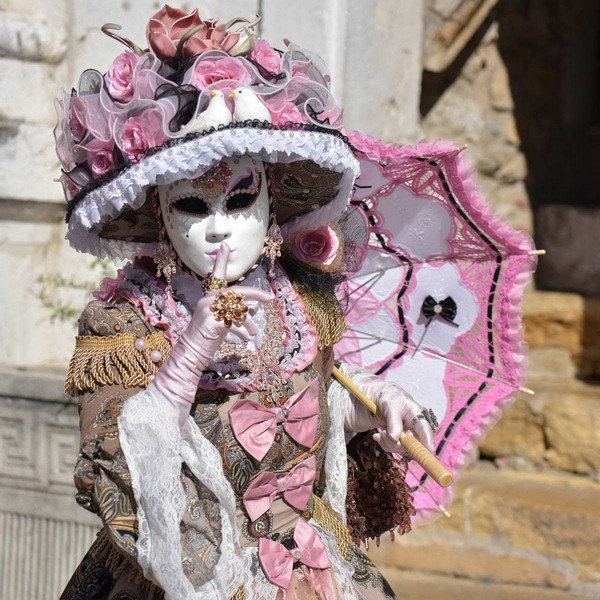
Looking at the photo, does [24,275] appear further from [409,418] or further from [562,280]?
[562,280]

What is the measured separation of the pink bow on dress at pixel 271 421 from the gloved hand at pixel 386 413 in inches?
6.2

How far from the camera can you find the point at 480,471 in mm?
4586

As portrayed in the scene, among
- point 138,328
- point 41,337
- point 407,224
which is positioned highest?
point 407,224

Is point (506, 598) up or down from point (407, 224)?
down

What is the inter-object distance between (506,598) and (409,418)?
2.01 m

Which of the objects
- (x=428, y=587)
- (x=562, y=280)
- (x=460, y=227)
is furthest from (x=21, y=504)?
(x=562, y=280)

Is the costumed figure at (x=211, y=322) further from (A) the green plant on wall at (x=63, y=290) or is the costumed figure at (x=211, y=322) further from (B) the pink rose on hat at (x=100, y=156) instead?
(A) the green plant on wall at (x=63, y=290)

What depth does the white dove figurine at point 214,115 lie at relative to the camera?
197 cm

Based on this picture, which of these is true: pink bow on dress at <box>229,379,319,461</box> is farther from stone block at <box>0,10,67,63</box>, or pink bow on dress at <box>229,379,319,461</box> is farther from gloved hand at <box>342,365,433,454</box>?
stone block at <box>0,10,67,63</box>

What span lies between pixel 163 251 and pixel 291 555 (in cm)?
65

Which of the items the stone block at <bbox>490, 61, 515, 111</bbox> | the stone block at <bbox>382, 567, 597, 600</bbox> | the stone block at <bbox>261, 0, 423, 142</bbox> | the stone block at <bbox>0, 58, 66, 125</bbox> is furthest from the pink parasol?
the stone block at <bbox>490, 61, 515, 111</bbox>

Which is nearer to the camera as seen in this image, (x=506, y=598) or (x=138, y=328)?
(x=138, y=328)

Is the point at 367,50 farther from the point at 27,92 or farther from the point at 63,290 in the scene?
the point at 63,290

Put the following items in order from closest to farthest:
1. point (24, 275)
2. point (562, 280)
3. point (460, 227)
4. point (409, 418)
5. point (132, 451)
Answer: point (132, 451)
point (409, 418)
point (460, 227)
point (24, 275)
point (562, 280)
